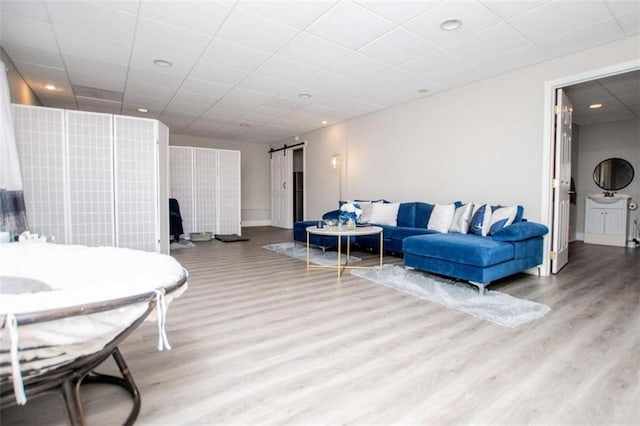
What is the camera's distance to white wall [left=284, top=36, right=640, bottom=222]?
3762 millimetres

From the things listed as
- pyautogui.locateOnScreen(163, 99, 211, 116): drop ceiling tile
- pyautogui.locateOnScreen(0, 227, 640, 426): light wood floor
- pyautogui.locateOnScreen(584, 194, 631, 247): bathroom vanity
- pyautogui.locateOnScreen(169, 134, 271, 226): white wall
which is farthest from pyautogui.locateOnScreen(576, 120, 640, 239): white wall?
pyautogui.locateOnScreen(169, 134, 271, 226): white wall

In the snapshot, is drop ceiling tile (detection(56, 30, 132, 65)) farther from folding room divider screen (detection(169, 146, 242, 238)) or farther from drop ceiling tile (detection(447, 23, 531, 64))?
drop ceiling tile (detection(447, 23, 531, 64))

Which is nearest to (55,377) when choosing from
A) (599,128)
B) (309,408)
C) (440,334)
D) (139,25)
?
(309,408)

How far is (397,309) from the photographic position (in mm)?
2701

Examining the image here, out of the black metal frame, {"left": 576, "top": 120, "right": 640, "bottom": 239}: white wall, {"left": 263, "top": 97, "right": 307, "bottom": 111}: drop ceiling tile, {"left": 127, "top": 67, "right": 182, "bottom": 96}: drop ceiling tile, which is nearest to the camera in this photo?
the black metal frame

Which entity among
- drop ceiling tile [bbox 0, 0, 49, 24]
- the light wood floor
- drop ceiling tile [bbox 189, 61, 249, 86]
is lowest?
the light wood floor

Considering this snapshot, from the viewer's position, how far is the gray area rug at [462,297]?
2545 mm

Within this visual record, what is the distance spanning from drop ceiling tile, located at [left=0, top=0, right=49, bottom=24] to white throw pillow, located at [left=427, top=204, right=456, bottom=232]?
467 centimetres

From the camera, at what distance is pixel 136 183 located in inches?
170

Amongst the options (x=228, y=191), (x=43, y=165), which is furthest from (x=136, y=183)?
(x=228, y=191)

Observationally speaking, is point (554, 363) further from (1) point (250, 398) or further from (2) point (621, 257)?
(2) point (621, 257)

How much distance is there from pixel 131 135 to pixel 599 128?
8.57m

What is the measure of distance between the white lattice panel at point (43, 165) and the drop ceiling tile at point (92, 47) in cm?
79

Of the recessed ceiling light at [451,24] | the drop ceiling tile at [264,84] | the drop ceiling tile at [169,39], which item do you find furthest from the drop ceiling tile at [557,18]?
the drop ceiling tile at [169,39]
